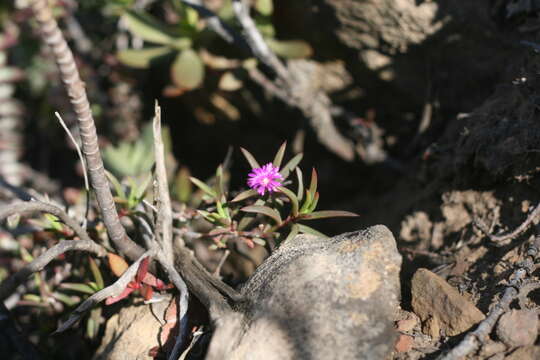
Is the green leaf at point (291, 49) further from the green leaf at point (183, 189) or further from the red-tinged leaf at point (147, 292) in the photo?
the red-tinged leaf at point (147, 292)

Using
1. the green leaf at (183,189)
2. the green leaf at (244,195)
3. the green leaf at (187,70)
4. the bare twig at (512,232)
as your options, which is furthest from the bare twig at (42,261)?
the bare twig at (512,232)

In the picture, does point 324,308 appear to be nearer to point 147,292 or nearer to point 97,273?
point 147,292

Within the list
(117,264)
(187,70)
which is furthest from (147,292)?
(187,70)

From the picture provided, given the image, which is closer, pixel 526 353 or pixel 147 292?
pixel 526 353

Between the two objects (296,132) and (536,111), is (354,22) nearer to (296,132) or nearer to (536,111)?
(296,132)

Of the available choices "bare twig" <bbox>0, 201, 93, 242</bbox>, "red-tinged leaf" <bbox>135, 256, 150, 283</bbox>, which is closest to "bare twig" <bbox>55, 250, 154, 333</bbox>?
"red-tinged leaf" <bbox>135, 256, 150, 283</bbox>

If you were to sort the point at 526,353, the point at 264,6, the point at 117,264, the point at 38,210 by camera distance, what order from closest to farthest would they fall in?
the point at 526,353 → the point at 38,210 → the point at 117,264 → the point at 264,6

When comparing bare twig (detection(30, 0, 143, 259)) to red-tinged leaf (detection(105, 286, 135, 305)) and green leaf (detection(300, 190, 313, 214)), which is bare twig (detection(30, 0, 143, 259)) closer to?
red-tinged leaf (detection(105, 286, 135, 305))
